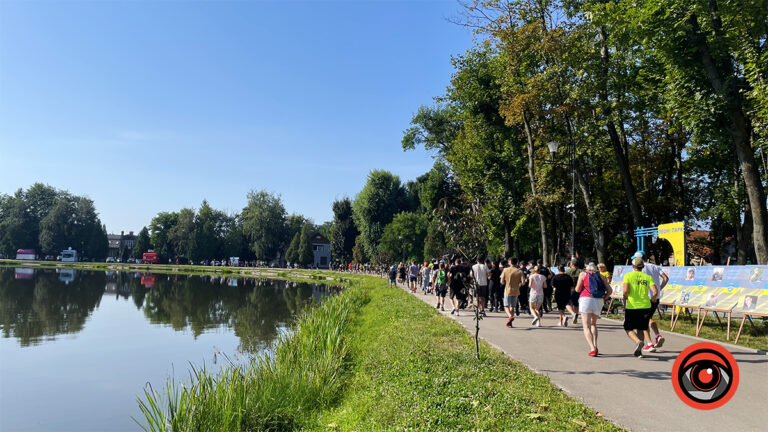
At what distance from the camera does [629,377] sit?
7.09m

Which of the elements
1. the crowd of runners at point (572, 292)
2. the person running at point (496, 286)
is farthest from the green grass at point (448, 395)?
the person running at point (496, 286)

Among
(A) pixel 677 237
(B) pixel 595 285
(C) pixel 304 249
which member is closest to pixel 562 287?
(B) pixel 595 285

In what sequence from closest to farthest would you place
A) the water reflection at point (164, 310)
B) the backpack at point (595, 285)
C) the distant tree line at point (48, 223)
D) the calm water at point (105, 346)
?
the backpack at point (595, 285), the calm water at point (105, 346), the water reflection at point (164, 310), the distant tree line at point (48, 223)

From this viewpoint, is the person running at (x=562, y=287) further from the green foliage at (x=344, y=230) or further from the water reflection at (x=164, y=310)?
the green foliage at (x=344, y=230)

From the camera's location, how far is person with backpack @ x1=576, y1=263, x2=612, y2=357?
29.0 feet

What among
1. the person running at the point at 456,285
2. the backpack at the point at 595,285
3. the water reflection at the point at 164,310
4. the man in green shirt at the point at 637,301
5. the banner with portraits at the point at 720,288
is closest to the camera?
the man in green shirt at the point at 637,301

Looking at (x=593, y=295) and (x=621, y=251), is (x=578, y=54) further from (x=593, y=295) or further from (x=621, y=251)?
(x=593, y=295)

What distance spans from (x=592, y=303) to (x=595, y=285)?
0.39m

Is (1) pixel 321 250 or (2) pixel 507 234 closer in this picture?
(2) pixel 507 234

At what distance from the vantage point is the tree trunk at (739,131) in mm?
12625

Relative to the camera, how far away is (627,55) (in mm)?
18328

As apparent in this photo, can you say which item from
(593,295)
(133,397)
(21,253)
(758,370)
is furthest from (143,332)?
(21,253)

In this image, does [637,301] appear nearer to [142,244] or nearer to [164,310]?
[164,310]

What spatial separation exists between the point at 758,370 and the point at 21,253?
117 meters
